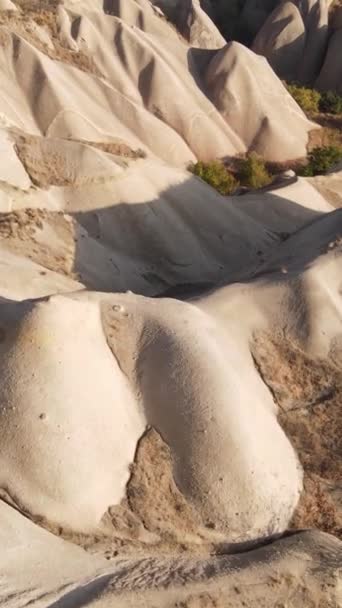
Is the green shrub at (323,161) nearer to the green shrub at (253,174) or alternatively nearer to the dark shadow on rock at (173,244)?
the green shrub at (253,174)

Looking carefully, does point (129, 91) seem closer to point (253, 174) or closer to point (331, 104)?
point (253, 174)

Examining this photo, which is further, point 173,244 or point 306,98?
point 306,98

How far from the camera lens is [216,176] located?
19.2 metres

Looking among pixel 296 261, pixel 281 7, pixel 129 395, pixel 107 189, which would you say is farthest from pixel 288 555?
pixel 281 7

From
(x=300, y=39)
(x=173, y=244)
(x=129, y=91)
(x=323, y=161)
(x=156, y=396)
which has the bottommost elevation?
(x=129, y=91)

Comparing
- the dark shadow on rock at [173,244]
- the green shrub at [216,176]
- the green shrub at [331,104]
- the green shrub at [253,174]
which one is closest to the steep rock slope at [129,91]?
the green shrub at [216,176]

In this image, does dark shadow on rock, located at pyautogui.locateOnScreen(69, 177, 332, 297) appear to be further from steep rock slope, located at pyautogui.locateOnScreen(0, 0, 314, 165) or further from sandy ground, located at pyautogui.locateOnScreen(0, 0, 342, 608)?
steep rock slope, located at pyautogui.locateOnScreen(0, 0, 314, 165)

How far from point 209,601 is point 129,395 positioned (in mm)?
2062

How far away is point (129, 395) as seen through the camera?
20.9 ft

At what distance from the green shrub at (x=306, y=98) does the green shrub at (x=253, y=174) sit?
7.22m

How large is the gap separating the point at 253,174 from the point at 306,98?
881 centimetres

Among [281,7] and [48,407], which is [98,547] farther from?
[281,7]

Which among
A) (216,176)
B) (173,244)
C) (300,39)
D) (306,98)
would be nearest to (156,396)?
(173,244)

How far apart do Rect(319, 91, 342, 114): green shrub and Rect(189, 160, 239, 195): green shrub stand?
9.79 m
